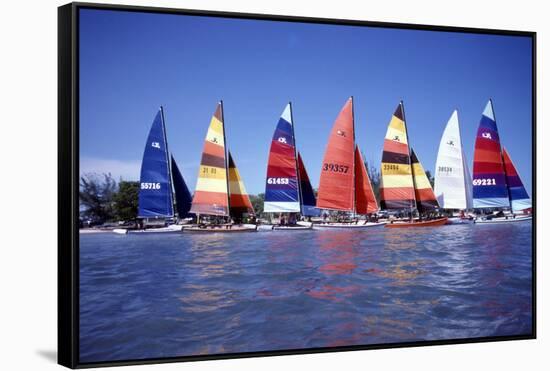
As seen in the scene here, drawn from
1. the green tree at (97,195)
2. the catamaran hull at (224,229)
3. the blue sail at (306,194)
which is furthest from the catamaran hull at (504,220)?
the green tree at (97,195)

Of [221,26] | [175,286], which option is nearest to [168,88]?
[221,26]

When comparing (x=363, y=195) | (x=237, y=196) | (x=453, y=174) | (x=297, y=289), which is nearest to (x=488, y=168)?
(x=453, y=174)

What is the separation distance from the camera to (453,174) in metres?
7.00

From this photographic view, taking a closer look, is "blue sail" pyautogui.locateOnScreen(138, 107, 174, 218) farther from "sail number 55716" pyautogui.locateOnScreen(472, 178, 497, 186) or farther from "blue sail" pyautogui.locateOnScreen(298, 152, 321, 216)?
"sail number 55716" pyautogui.locateOnScreen(472, 178, 497, 186)

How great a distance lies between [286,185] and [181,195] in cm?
97

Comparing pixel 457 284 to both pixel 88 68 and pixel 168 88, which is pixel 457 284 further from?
pixel 88 68

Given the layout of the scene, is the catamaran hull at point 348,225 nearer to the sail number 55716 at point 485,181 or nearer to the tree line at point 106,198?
the sail number 55716 at point 485,181

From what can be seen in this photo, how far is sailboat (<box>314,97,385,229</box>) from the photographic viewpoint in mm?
6641

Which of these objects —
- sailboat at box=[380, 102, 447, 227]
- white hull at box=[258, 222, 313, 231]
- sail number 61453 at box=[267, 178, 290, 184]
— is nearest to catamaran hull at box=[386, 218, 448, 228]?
sailboat at box=[380, 102, 447, 227]

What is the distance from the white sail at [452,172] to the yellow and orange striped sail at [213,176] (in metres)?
1.90

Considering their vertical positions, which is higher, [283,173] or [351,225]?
[283,173]

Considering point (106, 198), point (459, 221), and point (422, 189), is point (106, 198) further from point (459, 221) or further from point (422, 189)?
point (459, 221)

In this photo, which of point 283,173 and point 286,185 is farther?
point 286,185

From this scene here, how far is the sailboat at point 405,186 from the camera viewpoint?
6.96 m
